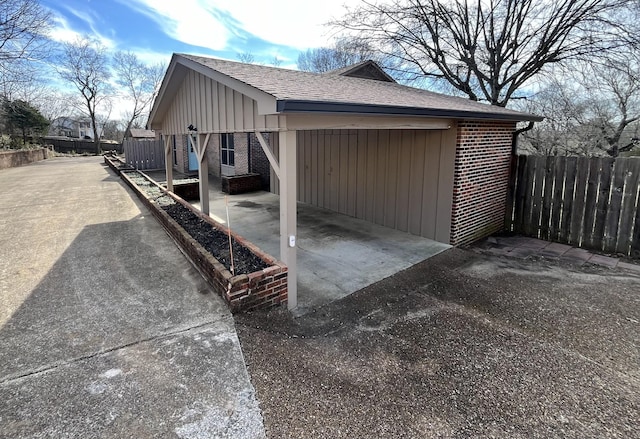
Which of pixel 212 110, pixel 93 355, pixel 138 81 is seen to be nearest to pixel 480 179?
pixel 212 110

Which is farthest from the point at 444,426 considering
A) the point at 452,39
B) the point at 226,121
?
the point at 452,39

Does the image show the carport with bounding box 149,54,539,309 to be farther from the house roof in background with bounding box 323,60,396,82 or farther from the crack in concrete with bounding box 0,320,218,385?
the house roof in background with bounding box 323,60,396,82

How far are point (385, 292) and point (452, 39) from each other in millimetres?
14759

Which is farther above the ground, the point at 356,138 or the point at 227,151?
the point at 356,138

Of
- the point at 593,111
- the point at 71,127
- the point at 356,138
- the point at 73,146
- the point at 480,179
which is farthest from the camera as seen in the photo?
the point at 71,127

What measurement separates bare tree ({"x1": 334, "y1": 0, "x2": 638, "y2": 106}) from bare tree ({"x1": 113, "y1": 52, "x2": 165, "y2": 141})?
37.6m

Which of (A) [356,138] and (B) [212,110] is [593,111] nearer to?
(A) [356,138]

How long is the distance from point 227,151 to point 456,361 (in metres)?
13.6

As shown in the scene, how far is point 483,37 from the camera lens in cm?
1538

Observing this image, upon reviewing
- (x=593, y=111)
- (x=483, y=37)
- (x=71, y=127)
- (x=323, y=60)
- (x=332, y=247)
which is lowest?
(x=332, y=247)

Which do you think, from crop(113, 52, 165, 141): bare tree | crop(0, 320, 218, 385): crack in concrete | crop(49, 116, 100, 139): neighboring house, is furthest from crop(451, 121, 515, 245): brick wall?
crop(49, 116, 100, 139): neighboring house

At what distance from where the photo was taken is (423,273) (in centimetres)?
559

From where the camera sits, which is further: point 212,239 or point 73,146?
point 73,146

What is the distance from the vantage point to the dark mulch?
4.62 meters
